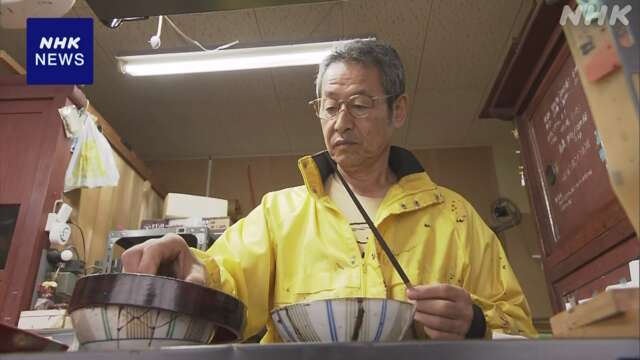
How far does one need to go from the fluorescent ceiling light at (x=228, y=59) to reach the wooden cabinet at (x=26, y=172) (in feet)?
1.51

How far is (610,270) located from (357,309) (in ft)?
4.56

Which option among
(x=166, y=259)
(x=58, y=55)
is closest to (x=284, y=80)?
(x=58, y=55)

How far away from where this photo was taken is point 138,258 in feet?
2.72

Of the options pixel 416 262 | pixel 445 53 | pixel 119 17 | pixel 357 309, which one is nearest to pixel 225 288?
pixel 416 262

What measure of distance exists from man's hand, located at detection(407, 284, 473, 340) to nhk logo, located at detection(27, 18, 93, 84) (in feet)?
6.27

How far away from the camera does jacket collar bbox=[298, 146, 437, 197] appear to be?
1.42 metres

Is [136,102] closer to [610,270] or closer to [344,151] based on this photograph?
[344,151]

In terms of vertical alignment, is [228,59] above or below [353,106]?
above

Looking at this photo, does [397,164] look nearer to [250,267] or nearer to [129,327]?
[250,267]

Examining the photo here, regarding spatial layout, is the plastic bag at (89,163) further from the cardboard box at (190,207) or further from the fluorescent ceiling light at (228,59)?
the cardboard box at (190,207)

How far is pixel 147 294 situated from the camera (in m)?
0.60

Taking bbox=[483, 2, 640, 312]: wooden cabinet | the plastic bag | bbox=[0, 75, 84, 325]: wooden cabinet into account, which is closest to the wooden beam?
bbox=[0, 75, 84, 325]: wooden cabinet

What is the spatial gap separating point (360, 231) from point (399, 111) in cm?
44

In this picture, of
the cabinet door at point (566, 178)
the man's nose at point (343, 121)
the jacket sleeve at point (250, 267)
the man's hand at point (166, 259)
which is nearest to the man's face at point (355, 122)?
the man's nose at point (343, 121)
